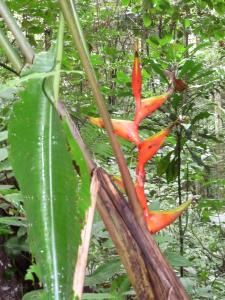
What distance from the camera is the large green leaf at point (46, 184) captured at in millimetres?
240

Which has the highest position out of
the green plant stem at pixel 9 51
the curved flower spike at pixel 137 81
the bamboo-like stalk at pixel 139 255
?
the green plant stem at pixel 9 51

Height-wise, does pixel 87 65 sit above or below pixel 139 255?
above

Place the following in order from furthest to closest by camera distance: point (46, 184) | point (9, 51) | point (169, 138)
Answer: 1. point (169, 138)
2. point (9, 51)
3. point (46, 184)

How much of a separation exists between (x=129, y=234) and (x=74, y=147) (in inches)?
3.0

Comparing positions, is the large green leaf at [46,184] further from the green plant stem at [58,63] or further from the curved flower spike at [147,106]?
the curved flower spike at [147,106]

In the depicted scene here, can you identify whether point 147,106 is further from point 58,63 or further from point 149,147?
point 58,63

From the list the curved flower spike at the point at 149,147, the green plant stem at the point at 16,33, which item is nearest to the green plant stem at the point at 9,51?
the green plant stem at the point at 16,33

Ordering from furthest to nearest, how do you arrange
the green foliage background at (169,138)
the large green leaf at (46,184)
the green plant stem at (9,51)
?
the green foliage background at (169,138)
the green plant stem at (9,51)
the large green leaf at (46,184)

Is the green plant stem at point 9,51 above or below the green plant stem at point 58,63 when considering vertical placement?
above

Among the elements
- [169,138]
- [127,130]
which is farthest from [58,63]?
[169,138]

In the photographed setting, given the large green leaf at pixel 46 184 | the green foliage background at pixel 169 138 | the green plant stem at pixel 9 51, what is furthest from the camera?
the green foliage background at pixel 169 138

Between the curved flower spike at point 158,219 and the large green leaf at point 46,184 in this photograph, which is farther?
the curved flower spike at point 158,219

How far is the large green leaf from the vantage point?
0.24 meters

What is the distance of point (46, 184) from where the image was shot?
0.25m
